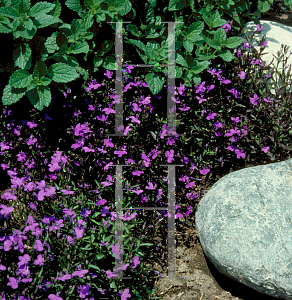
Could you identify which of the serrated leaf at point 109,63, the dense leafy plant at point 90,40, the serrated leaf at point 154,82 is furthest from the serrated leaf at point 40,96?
the serrated leaf at point 154,82

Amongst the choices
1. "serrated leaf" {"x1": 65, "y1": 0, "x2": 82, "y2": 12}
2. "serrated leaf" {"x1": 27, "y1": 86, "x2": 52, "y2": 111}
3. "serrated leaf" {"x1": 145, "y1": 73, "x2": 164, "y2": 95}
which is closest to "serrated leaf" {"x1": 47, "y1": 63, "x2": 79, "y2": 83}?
"serrated leaf" {"x1": 27, "y1": 86, "x2": 52, "y2": 111}

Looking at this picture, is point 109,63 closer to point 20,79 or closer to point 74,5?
point 74,5

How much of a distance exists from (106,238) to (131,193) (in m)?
0.50

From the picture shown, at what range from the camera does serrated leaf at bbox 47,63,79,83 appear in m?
2.71

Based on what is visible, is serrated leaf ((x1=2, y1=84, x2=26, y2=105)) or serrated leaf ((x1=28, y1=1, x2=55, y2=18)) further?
serrated leaf ((x1=2, y1=84, x2=26, y2=105))

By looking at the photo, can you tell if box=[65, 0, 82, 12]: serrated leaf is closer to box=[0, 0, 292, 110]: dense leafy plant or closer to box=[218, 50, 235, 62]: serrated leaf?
box=[0, 0, 292, 110]: dense leafy plant

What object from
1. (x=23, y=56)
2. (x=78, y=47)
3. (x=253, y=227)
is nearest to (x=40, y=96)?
(x=23, y=56)

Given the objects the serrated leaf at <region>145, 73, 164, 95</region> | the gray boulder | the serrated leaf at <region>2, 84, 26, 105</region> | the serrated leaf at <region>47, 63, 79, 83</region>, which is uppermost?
the serrated leaf at <region>47, 63, 79, 83</region>

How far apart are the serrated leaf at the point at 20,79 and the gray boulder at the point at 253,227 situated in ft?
5.59

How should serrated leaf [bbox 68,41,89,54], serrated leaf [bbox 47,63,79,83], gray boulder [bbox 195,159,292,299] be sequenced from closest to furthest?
1. gray boulder [bbox 195,159,292,299]
2. serrated leaf [bbox 47,63,79,83]
3. serrated leaf [bbox 68,41,89,54]

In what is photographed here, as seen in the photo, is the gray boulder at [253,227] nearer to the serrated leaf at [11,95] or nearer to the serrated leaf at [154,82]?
the serrated leaf at [154,82]

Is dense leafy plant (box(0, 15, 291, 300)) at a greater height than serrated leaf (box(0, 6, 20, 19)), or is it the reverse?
serrated leaf (box(0, 6, 20, 19))

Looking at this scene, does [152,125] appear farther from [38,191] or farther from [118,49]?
[38,191]

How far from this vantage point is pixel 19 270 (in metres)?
2.15
